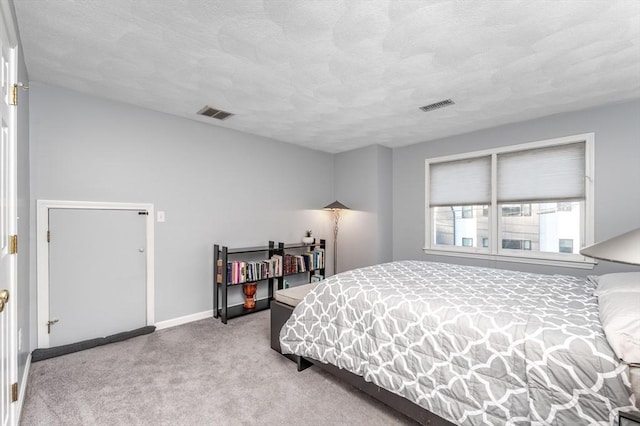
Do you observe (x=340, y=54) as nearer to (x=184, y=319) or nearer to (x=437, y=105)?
(x=437, y=105)

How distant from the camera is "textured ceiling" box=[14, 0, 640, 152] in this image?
1.70 meters

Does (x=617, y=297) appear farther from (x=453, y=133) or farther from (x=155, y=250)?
(x=155, y=250)

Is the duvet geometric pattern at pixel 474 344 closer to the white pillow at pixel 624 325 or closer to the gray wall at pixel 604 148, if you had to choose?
the white pillow at pixel 624 325

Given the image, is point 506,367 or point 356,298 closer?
point 506,367

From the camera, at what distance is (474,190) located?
4.02 metres

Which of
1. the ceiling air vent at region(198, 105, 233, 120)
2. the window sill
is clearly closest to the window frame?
the window sill

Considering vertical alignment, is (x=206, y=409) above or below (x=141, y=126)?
below

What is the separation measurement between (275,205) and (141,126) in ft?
6.33

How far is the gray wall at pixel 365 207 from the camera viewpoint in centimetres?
460

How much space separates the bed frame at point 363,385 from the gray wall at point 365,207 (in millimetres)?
2303

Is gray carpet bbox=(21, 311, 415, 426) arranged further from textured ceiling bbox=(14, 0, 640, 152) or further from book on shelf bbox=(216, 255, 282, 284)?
textured ceiling bbox=(14, 0, 640, 152)

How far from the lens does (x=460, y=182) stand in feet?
13.6

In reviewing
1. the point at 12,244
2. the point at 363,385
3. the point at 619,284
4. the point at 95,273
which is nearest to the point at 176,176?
the point at 95,273

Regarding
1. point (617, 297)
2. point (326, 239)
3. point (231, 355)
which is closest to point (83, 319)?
point (231, 355)
